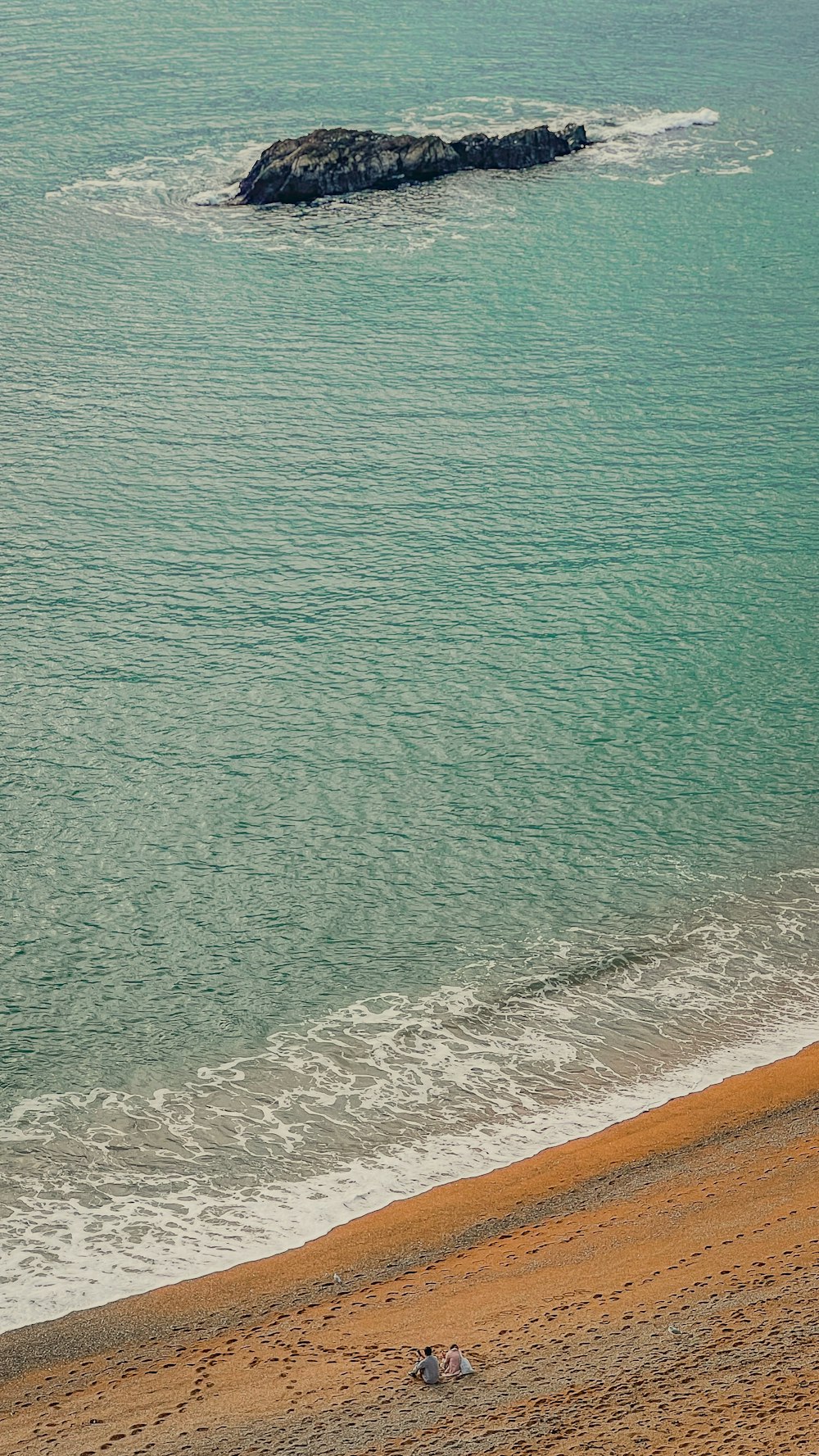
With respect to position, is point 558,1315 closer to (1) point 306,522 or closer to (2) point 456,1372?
(2) point 456,1372

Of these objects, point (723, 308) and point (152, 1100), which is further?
point (723, 308)

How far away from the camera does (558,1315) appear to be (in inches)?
901

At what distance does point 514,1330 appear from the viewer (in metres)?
22.7

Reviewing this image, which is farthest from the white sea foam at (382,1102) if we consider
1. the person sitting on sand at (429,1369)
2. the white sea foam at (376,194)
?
the white sea foam at (376,194)

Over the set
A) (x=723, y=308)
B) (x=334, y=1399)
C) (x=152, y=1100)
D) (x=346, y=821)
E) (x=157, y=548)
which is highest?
(x=723, y=308)

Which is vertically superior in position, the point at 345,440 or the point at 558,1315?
the point at 345,440

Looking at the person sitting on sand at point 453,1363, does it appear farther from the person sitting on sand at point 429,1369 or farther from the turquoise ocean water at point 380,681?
the turquoise ocean water at point 380,681

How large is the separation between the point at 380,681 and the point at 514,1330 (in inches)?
865

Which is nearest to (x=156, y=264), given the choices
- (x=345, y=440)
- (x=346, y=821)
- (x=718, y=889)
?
(x=345, y=440)

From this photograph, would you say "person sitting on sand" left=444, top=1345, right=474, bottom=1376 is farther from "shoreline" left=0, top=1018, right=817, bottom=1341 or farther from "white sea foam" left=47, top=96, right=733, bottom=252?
"white sea foam" left=47, top=96, right=733, bottom=252

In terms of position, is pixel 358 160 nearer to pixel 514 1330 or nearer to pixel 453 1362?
pixel 514 1330

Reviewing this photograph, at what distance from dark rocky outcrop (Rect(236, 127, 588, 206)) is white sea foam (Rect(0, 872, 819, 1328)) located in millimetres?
56259

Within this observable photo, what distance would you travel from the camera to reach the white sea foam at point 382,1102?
2592cm

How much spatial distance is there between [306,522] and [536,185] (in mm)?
38240
